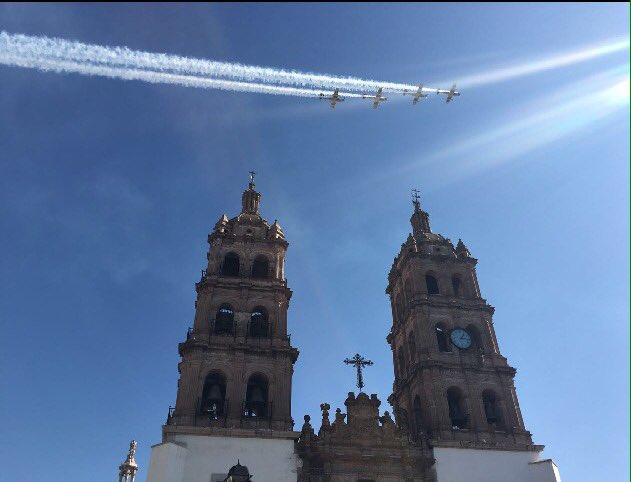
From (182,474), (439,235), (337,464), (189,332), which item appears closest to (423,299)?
(439,235)

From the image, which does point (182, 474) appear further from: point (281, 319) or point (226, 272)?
point (226, 272)

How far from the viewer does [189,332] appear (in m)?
37.5

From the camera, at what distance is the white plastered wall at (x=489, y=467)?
33.3 m

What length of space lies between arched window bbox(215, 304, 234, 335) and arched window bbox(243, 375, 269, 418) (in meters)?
3.94

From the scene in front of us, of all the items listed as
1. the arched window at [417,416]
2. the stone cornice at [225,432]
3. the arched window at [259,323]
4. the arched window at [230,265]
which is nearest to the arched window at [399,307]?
the arched window at [417,416]

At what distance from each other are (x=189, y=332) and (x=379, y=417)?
13.0m

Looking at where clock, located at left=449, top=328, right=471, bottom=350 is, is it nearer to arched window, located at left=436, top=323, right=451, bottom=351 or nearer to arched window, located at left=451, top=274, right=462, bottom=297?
arched window, located at left=436, top=323, right=451, bottom=351

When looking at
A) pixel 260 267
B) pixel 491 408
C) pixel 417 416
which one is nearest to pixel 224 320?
pixel 260 267

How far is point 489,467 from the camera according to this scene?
111ft

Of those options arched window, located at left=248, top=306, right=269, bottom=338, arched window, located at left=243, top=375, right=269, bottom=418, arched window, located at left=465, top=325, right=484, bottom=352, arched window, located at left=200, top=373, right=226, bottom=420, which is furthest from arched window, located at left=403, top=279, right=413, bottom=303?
arched window, located at left=200, top=373, right=226, bottom=420

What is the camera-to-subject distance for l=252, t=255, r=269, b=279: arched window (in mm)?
42938

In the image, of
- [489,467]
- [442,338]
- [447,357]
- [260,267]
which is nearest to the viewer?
[489,467]

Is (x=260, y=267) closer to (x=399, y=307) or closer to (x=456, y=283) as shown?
(x=399, y=307)

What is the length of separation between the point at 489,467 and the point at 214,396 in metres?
16.6
